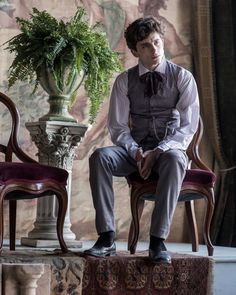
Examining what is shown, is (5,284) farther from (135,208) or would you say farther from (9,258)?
(135,208)

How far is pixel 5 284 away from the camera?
385cm

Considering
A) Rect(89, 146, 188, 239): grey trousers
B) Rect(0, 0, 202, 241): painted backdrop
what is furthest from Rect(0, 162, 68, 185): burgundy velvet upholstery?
Rect(0, 0, 202, 241): painted backdrop

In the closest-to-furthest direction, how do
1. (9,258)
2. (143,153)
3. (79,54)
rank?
(9,258) → (143,153) → (79,54)

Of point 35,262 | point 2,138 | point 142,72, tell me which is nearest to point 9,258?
point 35,262

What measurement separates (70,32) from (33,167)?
1379 mm

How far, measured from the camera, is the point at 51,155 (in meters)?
5.70

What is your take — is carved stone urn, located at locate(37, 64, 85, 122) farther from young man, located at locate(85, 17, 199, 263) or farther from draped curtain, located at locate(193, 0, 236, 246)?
draped curtain, located at locate(193, 0, 236, 246)

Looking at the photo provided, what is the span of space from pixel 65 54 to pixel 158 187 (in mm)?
1666

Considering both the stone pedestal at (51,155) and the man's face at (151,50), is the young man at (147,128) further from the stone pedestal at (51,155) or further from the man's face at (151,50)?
the stone pedestal at (51,155)

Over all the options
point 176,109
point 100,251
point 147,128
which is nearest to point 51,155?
point 147,128

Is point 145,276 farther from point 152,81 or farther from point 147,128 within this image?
point 152,81

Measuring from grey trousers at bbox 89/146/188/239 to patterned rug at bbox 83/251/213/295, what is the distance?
21cm

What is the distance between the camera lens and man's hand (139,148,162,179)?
440cm

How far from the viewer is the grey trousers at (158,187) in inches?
166
